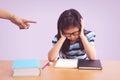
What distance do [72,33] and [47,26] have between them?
1.07m

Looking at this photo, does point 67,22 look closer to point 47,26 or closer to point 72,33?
Answer: point 72,33

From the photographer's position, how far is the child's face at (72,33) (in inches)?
88.2

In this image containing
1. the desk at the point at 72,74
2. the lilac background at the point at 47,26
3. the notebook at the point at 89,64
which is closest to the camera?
the desk at the point at 72,74

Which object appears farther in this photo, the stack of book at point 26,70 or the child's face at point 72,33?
the child's face at point 72,33

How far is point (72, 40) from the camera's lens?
2408 mm

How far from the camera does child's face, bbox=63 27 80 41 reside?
2240 millimetres

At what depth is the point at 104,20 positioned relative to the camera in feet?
10.7

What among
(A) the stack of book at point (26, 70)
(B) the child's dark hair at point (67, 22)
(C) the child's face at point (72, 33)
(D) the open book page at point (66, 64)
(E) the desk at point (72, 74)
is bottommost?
(E) the desk at point (72, 74)

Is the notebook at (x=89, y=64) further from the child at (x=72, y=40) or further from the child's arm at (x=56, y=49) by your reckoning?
the child's arm at (x=56, y=49)

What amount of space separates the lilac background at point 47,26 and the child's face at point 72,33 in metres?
0.99

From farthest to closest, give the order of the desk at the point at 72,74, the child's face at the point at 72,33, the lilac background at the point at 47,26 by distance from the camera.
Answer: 1. the lilac background at the point at 47,26
2. the child's face at the point at 72,33
3. the desk at the point at 72,74

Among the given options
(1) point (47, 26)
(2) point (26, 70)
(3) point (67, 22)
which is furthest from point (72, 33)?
(1) point (47, 26)

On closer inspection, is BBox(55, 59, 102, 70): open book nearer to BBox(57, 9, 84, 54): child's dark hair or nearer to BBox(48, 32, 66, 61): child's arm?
BBox(48, 32, 66, 61): child's arm

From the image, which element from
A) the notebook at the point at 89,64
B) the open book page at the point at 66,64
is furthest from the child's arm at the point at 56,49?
the notebook at the point at 89,64
